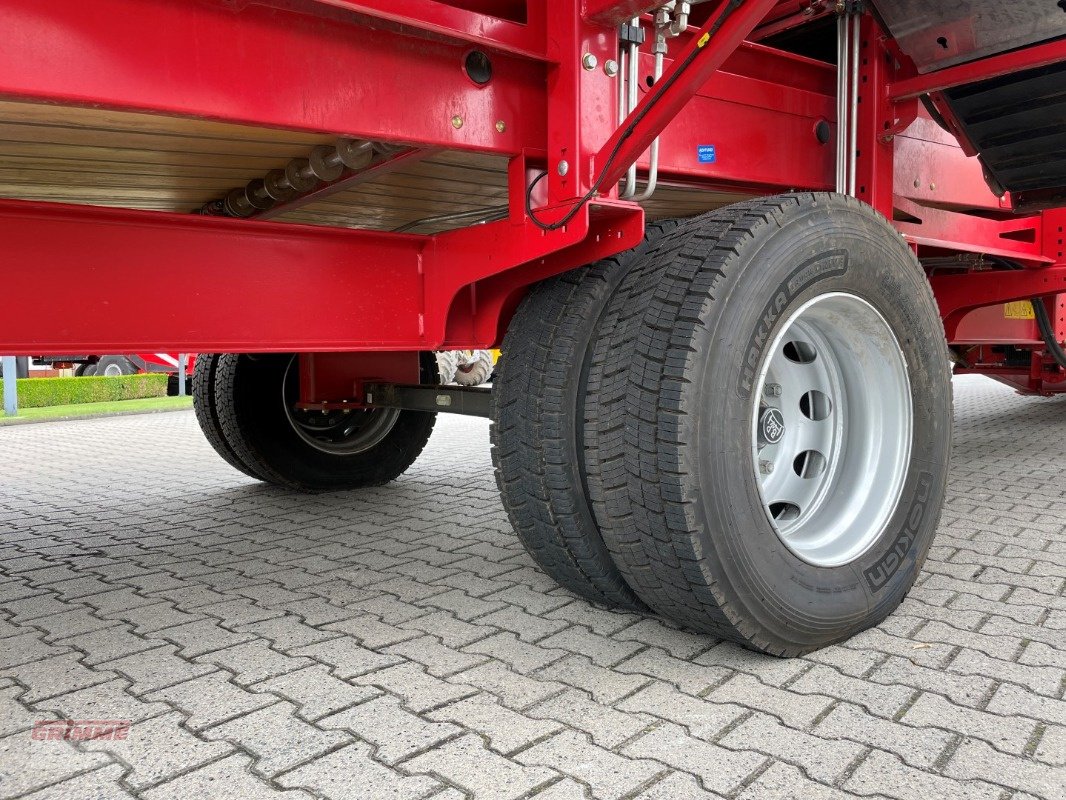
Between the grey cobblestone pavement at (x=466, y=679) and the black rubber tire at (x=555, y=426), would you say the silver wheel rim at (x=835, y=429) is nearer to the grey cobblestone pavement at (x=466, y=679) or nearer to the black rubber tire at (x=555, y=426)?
the grey cobblestone pavement at (x=466, y=679)

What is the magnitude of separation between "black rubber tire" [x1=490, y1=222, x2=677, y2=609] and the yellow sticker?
3.53 m

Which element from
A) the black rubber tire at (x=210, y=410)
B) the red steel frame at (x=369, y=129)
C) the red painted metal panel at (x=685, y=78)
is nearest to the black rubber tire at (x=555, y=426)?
the red steel frame at (x=369, y=129)

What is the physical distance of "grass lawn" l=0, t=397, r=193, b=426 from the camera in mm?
9430

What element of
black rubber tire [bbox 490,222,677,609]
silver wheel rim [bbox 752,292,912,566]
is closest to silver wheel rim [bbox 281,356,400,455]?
black rubber tire [bbox 490,222,677,609]

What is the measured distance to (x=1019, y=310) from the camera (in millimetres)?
5191

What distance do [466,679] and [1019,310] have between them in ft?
14.9

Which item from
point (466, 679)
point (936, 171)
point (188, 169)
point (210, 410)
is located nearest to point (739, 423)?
point (466, 679)

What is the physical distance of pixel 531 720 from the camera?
6.22 ft

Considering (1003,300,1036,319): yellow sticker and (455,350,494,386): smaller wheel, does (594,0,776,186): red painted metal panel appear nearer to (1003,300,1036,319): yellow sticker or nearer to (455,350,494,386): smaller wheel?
(1003,300,1036,319): yellow sticker

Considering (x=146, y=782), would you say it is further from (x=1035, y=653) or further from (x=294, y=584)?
(x=1035, y=653)

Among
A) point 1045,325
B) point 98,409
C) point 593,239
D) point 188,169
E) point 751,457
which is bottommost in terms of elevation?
point 98,409

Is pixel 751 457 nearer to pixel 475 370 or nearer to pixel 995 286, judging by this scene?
pixel 995 286

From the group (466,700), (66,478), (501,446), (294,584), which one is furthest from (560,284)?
(66,478)

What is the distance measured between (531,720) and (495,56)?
1.59 metres
